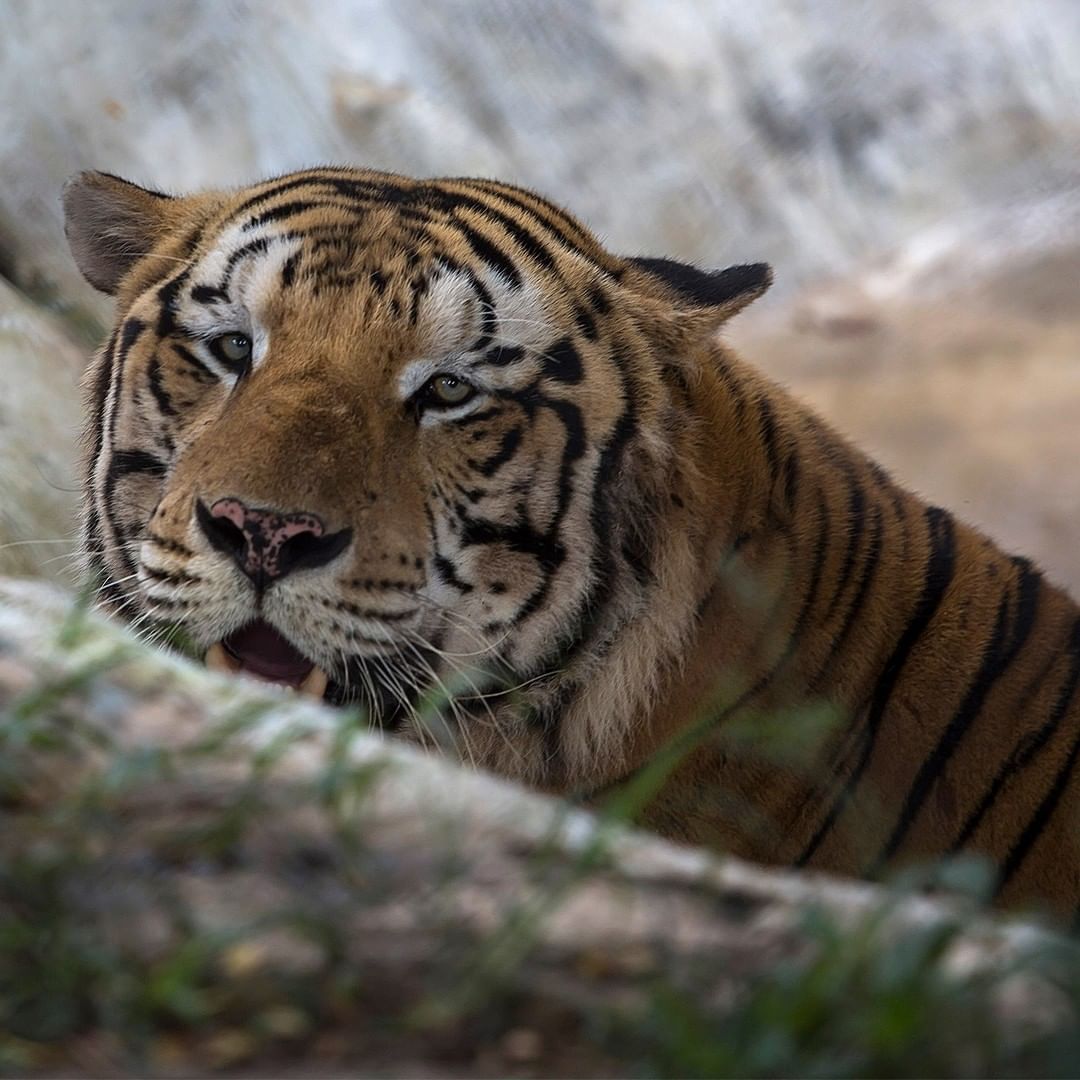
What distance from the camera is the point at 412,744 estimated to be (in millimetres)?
3072

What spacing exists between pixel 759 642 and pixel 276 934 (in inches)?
60.8

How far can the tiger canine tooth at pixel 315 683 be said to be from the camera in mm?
2844

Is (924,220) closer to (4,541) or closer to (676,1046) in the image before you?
(4,541)

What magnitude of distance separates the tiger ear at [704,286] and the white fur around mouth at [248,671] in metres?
1.01

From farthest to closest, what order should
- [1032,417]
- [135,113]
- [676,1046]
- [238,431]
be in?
[1032,417]
[135,113]
[238,431]
[676,1046]

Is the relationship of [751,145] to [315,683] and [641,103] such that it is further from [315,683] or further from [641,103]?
[315,683]

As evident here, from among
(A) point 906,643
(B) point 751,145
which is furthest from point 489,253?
(B) point 751,145

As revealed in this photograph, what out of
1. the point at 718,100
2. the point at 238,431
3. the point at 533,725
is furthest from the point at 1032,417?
the point at 238,431

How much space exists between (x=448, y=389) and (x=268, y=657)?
610 millimetres

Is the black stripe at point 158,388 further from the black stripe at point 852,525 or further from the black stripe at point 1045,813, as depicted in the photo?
the black stripe at point 1045,813

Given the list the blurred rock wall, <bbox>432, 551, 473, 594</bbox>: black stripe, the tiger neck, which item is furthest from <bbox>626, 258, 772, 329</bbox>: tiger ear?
the blurred rock wall

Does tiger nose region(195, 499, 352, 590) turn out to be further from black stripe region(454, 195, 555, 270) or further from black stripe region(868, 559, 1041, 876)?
black stripe region(868, 559, 1041, 876)

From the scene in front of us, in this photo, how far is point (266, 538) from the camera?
2.70m

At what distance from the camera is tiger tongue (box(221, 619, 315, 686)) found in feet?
9.31
